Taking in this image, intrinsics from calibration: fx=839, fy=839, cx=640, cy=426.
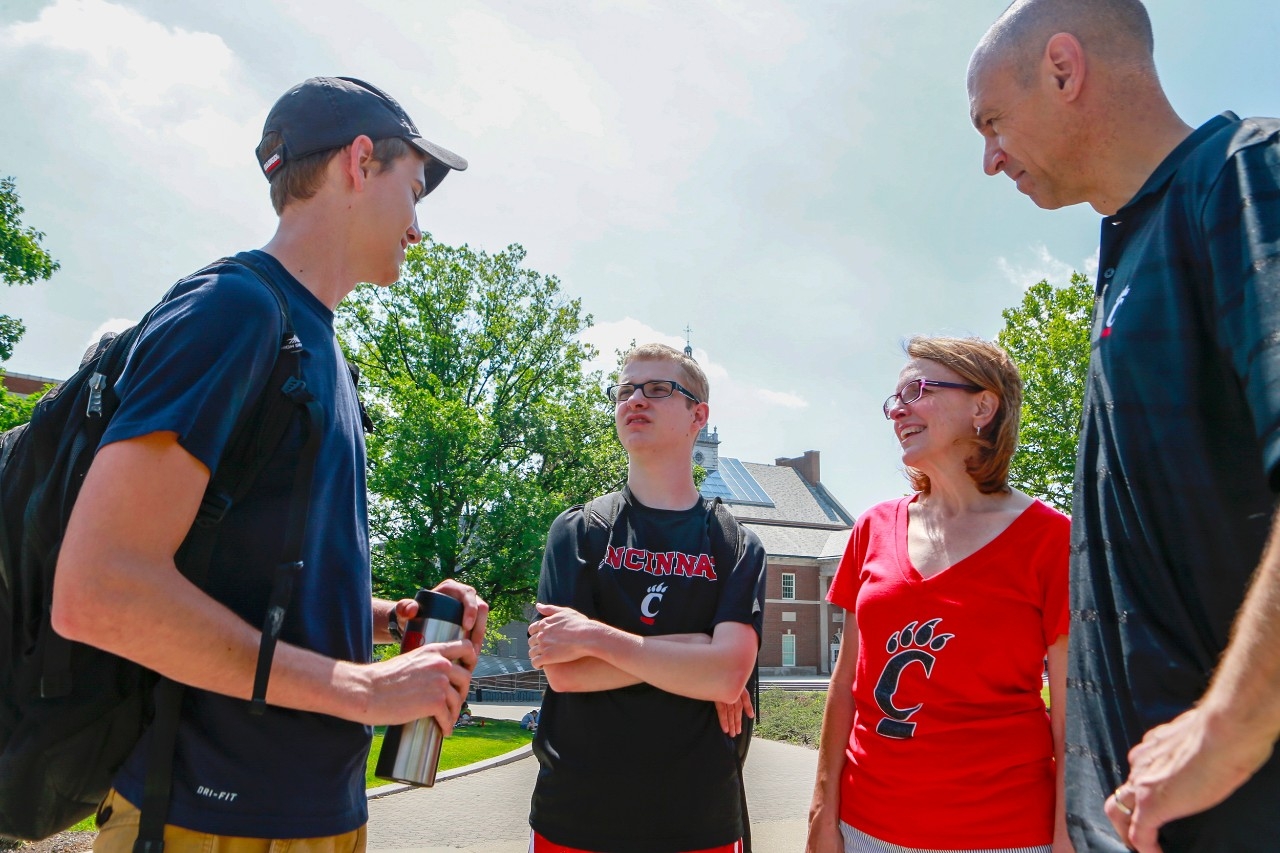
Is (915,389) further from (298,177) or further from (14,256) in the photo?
(14,256)

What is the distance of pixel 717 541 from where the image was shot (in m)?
3.47

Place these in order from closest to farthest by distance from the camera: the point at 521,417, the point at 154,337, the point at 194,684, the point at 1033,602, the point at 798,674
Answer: the point at 194,684 < the point at 154,337 < the point at 1033,602 < the point at 521,417 < the point at 798,674

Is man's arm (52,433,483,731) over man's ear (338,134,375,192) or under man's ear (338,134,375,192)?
under

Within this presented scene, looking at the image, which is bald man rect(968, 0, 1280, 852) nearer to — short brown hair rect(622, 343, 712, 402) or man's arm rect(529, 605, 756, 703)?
man's arm rect(529, 605, 756, 703)

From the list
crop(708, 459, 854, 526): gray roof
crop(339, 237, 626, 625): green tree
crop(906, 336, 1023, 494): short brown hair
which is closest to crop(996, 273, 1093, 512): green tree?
crop(339, 237, 626, 625): green tree

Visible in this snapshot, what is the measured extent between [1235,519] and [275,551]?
6.21 ft

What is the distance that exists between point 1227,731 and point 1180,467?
49cm

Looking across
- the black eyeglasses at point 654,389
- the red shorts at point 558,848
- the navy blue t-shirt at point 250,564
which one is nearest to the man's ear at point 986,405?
the black eyeglasses at point 654,389

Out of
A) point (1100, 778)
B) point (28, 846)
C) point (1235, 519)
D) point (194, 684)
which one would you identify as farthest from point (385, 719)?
point (28, 846)

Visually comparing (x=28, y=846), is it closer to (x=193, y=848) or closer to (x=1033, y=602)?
(x=193, y=848)

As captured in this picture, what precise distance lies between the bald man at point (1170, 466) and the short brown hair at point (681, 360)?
6.72ft

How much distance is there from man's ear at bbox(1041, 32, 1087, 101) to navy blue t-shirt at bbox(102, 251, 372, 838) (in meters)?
1.89

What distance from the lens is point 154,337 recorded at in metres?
1.74

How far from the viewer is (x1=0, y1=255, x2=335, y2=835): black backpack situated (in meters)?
1.70
